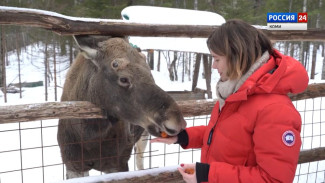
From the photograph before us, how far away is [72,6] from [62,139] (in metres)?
15.9

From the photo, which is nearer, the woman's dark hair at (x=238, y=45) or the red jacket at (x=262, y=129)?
the red jacket at (x=262, y=129)

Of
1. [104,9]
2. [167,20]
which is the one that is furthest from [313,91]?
[104,9]

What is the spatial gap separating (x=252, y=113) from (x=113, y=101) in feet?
5.51

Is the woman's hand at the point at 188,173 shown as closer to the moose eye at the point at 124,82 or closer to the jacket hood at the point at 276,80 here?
the jacket hood at the point at 276,80

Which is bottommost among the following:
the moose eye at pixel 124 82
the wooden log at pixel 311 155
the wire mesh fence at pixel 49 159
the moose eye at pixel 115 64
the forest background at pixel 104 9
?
the wire mesh fence at pixel 49 159

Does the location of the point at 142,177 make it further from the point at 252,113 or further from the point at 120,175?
the point at 252,113

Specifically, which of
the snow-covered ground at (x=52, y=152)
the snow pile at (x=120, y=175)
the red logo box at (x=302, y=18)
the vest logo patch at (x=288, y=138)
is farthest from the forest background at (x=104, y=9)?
the vest logo patch at (x=288, y=138)

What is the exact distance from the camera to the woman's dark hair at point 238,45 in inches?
75.6

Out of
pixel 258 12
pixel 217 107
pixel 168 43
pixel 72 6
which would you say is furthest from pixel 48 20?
pixel 258 12

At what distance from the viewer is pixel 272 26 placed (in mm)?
4773

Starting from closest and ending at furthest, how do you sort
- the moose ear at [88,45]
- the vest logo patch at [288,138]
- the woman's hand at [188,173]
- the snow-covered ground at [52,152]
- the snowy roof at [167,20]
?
the vest logo patch at [288,138] < the woman's hand at [188,173] < the moose ear at [88,45] < the snow-covered ground at [52,152] < the snowy roof at [167,20]

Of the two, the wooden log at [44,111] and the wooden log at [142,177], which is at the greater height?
the wooden log at [44,111]

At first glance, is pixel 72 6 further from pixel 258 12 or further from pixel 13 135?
pixel 258 12

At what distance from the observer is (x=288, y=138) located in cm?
171
